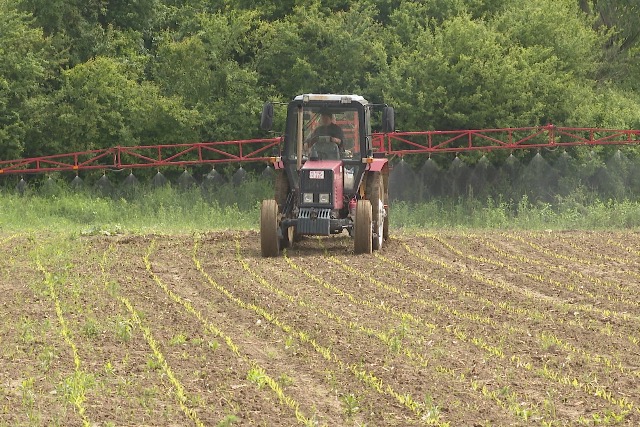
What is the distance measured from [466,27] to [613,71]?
13.0 meters

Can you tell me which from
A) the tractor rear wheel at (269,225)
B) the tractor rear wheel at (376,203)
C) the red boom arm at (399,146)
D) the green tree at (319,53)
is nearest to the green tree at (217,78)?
the green tree at (319,53)

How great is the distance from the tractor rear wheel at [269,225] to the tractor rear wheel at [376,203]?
1.51 metres

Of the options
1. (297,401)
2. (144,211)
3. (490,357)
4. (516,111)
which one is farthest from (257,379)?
(516,111)

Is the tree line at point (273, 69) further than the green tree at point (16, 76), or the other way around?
the green tree at point (16, 76)

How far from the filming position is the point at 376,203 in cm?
1906

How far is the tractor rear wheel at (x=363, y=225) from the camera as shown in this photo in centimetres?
1830

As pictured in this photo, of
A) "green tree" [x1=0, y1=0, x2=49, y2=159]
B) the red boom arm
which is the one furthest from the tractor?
"green tree" [x1=0, y1=0, x2=49, y2=159]

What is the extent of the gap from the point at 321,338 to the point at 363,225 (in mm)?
6471

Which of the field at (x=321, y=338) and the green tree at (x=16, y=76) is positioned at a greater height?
the green tree at (x=16, y=76)

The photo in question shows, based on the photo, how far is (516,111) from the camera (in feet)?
107

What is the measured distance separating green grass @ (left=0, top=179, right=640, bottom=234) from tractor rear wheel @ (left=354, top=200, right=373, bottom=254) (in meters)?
8.01

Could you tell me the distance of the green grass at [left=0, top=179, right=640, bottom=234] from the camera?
27.6 metres

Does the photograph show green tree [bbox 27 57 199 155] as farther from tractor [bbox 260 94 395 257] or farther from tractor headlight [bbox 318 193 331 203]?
tractor headlight [bbox 318 193 331 203]

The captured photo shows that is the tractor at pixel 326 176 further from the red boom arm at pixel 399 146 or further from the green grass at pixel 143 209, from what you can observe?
the red boom arm at pixel 399 146
